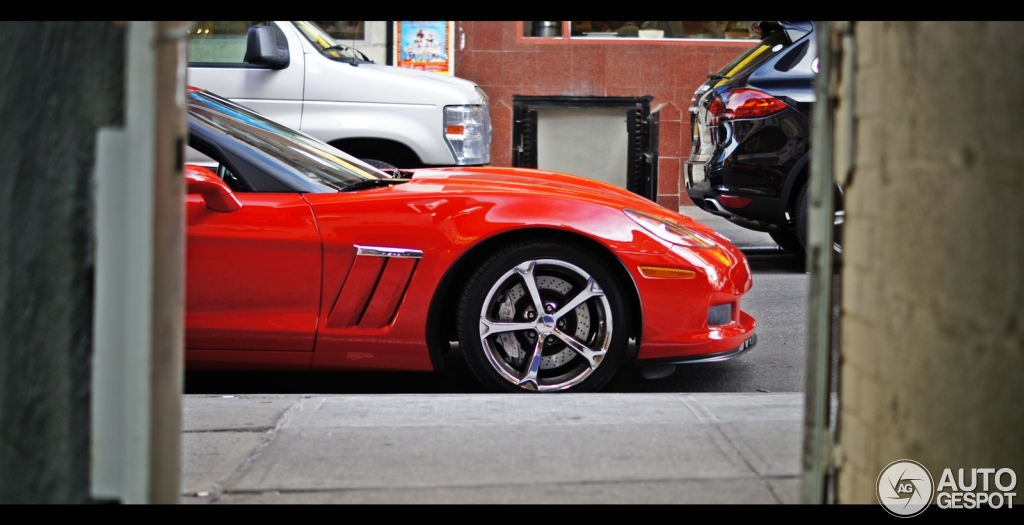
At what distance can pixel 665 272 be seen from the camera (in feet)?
13.5

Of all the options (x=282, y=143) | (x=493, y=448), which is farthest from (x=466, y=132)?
(x=493, y=448)

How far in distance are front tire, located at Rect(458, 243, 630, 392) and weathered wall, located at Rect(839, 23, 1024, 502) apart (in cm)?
190

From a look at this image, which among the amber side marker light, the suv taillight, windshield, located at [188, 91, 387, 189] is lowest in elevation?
the amber side marker light

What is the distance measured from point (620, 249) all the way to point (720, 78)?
4.21 m

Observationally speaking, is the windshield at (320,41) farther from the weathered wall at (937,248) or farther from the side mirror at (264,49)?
the weathered wall at (937,248)

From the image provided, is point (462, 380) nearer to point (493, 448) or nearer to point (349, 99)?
point (493, 448)

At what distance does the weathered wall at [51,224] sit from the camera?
6.37 feet

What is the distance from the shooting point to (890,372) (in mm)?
2055

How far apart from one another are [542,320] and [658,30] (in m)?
8.68

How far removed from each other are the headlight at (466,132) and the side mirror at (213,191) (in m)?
3.37

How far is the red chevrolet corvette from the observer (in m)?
4.01

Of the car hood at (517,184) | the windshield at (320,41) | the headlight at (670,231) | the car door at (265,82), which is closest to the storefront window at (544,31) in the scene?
the windshield at (320,41)

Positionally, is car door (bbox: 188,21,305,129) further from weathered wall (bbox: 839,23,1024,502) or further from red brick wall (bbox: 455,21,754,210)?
weathered wall (bbox: 839,23,1024,502)

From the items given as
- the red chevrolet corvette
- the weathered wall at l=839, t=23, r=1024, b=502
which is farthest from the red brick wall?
the weathered wall at l=839, t=23, r=1024, b=502
